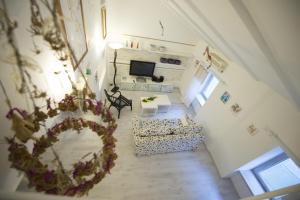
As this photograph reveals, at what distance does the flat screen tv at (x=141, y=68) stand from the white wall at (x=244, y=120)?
2427 mm

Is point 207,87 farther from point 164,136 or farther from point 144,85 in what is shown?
point 164,136

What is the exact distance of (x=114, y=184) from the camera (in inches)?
146

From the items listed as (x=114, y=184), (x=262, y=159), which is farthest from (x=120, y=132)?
(x=262, y=159)

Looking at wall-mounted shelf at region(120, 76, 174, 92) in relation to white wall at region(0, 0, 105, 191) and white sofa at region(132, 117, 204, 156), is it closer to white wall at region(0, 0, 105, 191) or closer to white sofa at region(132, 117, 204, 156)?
white sofa at region(132, 117, 204, 156)

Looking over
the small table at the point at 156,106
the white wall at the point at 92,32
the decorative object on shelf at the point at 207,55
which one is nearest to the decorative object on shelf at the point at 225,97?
the decorative object on shelf at the point at 207,55

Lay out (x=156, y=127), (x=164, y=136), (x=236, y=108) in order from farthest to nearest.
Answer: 1. (x=156, y=127)
2. (x=164, y=136)
3. (x=236, y=108)

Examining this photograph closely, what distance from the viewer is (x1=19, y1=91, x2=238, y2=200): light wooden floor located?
368cm

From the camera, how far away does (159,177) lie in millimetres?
4055

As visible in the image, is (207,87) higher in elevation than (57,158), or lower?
lower

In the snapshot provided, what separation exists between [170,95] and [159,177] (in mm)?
3463

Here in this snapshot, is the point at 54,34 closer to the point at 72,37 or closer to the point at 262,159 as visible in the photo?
the point at 72,37

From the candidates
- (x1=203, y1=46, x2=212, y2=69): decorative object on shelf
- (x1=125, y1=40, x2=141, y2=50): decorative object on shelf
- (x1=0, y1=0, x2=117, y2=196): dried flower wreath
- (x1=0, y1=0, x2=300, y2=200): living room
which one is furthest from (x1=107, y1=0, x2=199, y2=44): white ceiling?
(x1=0, y1=0, x2=117, y2=196): dried flower wreath

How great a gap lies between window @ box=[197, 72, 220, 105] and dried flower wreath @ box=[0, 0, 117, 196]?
176 inches

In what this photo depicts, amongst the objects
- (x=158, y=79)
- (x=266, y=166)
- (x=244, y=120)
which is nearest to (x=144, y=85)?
(x=158, y=79)
